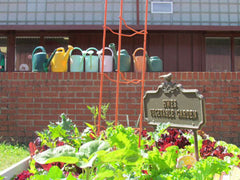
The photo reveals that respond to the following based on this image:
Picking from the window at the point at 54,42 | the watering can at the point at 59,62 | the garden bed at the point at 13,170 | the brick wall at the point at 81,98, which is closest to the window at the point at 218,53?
the brick wall at the point at 81,98

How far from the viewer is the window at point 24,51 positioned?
275 inches

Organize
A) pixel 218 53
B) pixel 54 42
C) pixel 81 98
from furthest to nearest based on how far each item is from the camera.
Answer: pixel 218 53
pixel 54 42
pixel 81 98

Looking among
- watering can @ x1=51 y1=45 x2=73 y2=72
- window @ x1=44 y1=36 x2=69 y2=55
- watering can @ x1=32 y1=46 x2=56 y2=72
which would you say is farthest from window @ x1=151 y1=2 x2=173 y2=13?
watering can @ x1=32 y1=46 x2=56 y2=72

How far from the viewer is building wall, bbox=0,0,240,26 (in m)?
7.02

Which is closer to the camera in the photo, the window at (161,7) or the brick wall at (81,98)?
the brick wall at (81,98)

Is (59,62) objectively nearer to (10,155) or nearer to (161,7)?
(10,155)

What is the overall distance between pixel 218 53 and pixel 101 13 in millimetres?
3240

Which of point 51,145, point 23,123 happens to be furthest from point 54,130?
point 23,123

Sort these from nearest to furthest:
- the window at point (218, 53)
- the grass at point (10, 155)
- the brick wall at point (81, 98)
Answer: the grass at point (10, 155), the brick wall at point (81, 98), the window at point (218, 53)

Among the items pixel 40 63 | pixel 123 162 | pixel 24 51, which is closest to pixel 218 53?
pixel 40 63

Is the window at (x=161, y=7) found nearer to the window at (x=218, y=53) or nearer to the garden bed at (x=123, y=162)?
the window at (x=218, y=53)

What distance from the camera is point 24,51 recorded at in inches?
277

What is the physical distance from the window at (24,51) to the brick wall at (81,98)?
2.49m

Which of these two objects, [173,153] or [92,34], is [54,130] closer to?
[173,153]
